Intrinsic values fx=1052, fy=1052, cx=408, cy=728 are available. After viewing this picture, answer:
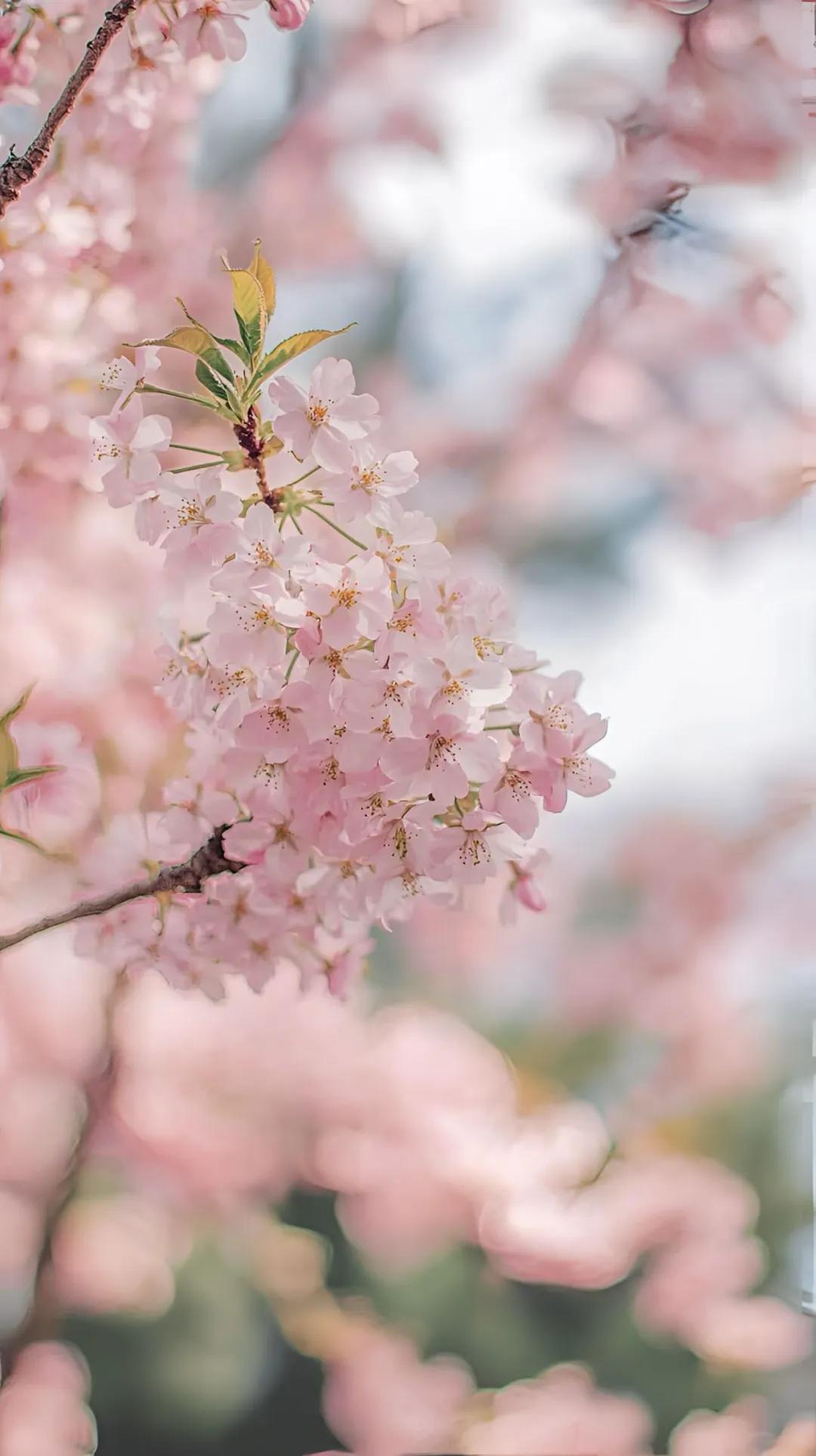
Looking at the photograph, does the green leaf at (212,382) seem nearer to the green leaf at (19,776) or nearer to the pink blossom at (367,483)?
the pink blossom at (367,483)

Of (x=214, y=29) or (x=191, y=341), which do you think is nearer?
(x=191, y=341)

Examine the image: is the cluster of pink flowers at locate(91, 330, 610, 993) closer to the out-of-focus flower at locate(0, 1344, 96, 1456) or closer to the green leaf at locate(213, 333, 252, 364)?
the green leaf at locate(213, 333, 252, 364)

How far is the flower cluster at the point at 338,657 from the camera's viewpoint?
379 mm

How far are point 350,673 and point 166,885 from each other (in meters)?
0.13

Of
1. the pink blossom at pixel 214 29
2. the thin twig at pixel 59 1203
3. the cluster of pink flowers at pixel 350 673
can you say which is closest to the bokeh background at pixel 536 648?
the thin twig at pixel 59 1203

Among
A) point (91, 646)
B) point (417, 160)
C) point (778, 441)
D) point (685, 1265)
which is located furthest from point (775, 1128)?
point (417, 160)

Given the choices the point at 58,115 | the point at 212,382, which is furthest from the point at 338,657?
the point at 58,115

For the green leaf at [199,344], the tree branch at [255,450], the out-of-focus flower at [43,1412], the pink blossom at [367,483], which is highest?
the green leaf at [199,344]

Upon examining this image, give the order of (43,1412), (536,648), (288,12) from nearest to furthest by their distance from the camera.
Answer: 1. (288,12)
2. (43,1412)
3. (536,648)

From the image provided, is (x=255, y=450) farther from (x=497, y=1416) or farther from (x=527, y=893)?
(x=497, y=1416)

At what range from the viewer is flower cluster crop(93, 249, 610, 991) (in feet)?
1.24

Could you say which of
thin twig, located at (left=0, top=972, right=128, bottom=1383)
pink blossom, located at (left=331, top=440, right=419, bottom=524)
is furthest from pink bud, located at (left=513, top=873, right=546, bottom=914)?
thin twig, located at (left=0, top=972, right=128, bottom=1383)

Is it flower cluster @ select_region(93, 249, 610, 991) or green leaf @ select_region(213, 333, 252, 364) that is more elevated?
green leaf @ select_region(213, 333, 252, 364)

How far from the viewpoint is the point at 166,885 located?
A: 0.44 m
